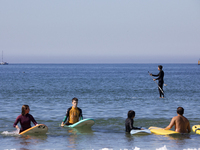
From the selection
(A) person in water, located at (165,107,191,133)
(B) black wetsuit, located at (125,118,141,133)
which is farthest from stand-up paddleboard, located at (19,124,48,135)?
(A) person in water, located at (165,107,191,133)

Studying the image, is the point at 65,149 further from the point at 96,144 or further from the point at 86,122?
the point at 86,122

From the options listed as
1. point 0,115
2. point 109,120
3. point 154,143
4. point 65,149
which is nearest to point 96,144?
point 65,149

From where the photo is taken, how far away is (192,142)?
11.1 m

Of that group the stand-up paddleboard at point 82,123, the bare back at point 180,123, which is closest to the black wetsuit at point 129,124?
the bare back at point 180,123

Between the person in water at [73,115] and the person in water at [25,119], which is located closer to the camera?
the person in water at [25,119]

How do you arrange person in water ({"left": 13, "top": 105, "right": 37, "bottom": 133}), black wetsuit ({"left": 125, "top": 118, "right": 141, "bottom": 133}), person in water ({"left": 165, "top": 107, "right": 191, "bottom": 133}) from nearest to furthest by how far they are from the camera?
1. person in water ({"left": 13, "top": 105, "right": 37, "bottom": 133})
2. person in water ({"left": 165, "top": 107, "right": 191, "bottom": 133})
3. black wetsuit ({"left": 125, "top": 118, "right": 141, "bottom": 133})

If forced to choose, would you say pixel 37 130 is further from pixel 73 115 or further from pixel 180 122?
pixel 180 122

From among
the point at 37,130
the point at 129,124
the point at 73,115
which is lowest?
the point at 37,130

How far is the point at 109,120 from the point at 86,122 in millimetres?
3600

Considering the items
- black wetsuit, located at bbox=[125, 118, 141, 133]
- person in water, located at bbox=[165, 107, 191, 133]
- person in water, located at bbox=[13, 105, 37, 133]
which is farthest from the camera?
black wetsuit, located at bbox=[125, 118, 141, 133]

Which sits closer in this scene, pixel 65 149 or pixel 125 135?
pixel 65 149

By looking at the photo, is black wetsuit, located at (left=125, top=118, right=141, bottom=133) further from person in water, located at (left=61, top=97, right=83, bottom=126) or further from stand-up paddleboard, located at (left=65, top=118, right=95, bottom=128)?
person in water, located at (left=61, top=97, right=83, bottom=126)

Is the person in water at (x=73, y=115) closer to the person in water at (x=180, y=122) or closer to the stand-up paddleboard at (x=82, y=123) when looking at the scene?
the stand-up paddleboard at (x=82, y=123)

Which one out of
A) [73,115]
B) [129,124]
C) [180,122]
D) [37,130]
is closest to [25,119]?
[37,130]
